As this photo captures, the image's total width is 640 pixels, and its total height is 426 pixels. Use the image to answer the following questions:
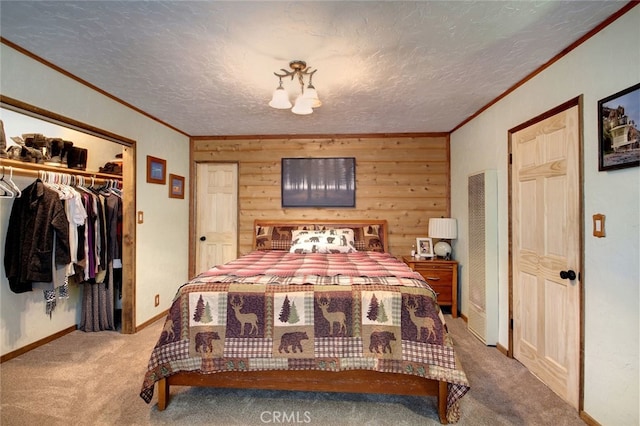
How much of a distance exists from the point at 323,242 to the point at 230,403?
198 cm

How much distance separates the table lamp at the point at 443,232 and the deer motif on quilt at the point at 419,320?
2.08 m

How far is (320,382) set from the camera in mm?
1829

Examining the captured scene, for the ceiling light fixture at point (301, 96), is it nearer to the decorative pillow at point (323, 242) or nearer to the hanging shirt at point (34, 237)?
the decorative pillow at point (323, 242)

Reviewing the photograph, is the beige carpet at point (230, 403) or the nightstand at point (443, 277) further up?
the nightstand at point (443, 277)

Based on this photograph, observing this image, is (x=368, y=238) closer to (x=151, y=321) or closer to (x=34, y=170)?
(x=151, y=321)

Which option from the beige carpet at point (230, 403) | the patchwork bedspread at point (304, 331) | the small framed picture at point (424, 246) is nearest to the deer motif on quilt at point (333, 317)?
the patchwork bedspread at point (304, 331)

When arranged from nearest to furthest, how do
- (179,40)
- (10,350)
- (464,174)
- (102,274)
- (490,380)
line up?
(179,40), (490,380), (10,350), (102,274), (464,174)

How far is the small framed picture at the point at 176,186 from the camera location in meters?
3.80

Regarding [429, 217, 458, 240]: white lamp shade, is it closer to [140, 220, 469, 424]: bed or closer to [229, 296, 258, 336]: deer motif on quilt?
[140, 220, 469, 424]: bed

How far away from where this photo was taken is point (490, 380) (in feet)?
7.22

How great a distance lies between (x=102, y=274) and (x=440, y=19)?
142 inches

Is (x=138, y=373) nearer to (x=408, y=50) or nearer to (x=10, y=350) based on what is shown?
(x=10, y=350)

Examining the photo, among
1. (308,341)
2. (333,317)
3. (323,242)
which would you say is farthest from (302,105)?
(323,242)

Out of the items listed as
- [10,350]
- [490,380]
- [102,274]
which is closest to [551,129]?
[490,380]
